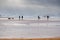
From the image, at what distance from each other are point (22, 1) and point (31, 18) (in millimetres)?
237

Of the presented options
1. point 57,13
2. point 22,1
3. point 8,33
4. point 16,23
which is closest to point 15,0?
point 22,1

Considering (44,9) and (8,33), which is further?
(44,9)

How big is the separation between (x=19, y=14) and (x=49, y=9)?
0.38 metres

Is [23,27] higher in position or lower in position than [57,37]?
higher

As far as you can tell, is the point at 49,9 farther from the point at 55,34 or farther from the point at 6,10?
the point at 6,10

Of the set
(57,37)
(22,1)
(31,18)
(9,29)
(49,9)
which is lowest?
(57,37)

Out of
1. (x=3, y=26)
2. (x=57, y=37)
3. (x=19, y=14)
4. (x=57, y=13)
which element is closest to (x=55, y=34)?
(x=57, y=37)

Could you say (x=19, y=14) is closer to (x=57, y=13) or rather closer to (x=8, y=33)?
(x=8, y=33)

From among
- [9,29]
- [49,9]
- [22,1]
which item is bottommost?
[9,29]

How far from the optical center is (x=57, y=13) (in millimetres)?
1560

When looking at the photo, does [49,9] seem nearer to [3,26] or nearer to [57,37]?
[57,37]

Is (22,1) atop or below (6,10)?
atop

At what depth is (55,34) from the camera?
59.1 inches

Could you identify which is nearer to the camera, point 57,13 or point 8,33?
point 8,33
